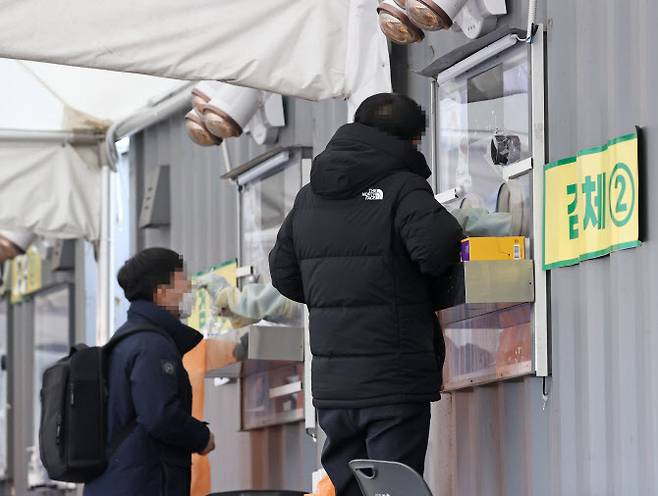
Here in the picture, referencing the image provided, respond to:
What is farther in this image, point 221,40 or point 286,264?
point 221,40

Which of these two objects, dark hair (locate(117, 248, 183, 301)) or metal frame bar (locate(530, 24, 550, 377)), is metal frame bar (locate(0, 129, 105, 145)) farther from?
metal frame bar (locate(530, 24, 550, 377))

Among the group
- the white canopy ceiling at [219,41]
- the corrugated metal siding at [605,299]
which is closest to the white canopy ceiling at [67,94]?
the white canopy ceiling at [219,41]

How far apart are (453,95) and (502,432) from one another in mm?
1205

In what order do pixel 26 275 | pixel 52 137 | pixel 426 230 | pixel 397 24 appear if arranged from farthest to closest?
pixel 26 275 < pixel 52 137 < pixel 397 24 < pixel 426 230

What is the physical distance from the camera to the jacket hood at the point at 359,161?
421cm

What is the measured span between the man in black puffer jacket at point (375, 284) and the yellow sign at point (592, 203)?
0.36 metres

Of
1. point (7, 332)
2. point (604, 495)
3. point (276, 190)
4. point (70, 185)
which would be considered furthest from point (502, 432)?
point (7, 332)

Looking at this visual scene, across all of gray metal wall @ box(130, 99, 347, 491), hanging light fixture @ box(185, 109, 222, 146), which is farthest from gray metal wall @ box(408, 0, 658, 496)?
hanging light fixture @ box(185, 109, 222, 146)

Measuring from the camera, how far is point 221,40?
5090 mm

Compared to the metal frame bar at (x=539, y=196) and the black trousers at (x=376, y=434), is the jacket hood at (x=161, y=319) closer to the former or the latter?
the black trousers at (x=376, y=434)

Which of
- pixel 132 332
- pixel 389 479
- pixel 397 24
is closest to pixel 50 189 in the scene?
pixel 132 332

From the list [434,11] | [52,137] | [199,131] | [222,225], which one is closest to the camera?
[434,11]

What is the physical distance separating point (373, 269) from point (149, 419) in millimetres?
1307

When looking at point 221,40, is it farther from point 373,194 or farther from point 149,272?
point 373,194
